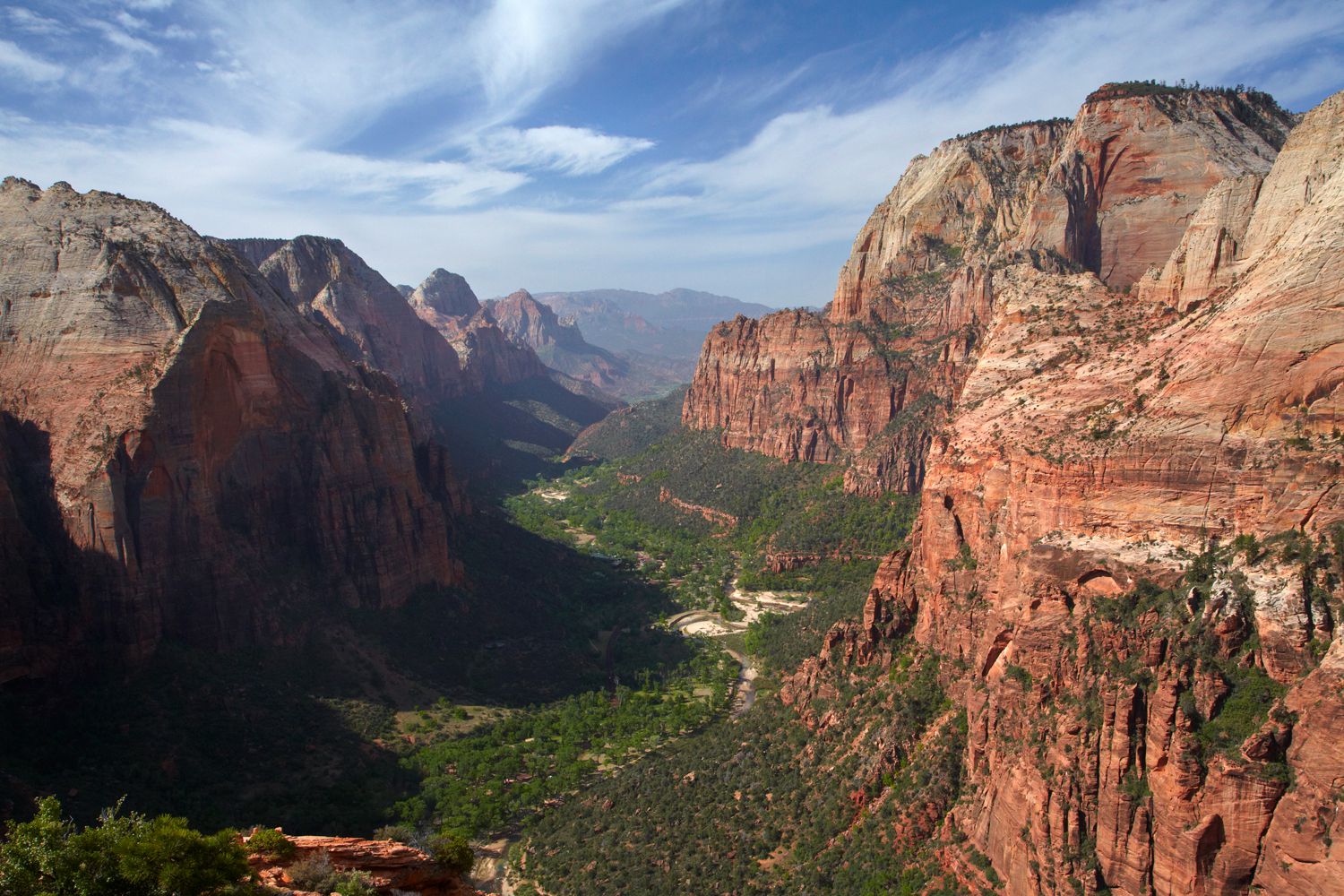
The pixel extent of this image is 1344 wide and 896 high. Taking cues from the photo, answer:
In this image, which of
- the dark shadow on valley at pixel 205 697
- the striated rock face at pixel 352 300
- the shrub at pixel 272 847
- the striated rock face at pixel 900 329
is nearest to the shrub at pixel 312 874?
the shrub at pixel 272 847

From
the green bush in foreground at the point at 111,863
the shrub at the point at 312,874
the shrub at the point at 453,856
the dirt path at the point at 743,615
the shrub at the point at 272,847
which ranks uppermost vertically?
the green bush in foreground at the point at 111,863

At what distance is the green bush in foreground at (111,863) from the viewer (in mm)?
19359

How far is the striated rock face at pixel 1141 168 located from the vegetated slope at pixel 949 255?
0.17 meters

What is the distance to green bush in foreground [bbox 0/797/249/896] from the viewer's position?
63.5 feet

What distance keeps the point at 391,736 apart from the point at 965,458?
44546mm

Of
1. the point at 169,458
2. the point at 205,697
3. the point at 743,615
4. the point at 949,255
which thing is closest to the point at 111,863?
the point at 205,697

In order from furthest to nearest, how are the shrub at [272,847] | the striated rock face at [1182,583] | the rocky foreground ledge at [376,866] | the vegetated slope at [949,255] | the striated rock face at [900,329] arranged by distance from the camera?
the striated rock face at [900,329] → the vegetated slope at [949,255] → the striated rock face at [1182,583] → the shrub at [272,847] → the rocky foreground ledge at [376,866]

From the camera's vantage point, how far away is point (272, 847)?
2372 cm

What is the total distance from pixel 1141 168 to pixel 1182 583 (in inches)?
2641

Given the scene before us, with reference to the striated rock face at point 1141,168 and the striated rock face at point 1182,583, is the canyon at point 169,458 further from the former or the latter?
the striated rock face at point 1141,168

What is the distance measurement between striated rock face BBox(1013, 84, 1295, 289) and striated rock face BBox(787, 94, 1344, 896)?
44381 millimetres

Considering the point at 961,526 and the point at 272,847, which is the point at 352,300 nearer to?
the point at 961,526

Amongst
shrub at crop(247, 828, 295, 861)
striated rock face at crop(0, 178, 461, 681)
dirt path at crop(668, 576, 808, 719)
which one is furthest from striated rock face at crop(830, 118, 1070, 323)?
shrub at crop(247, 828, 295, 861)

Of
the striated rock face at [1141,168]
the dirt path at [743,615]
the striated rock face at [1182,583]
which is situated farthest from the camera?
the dirt path at [743,615]
